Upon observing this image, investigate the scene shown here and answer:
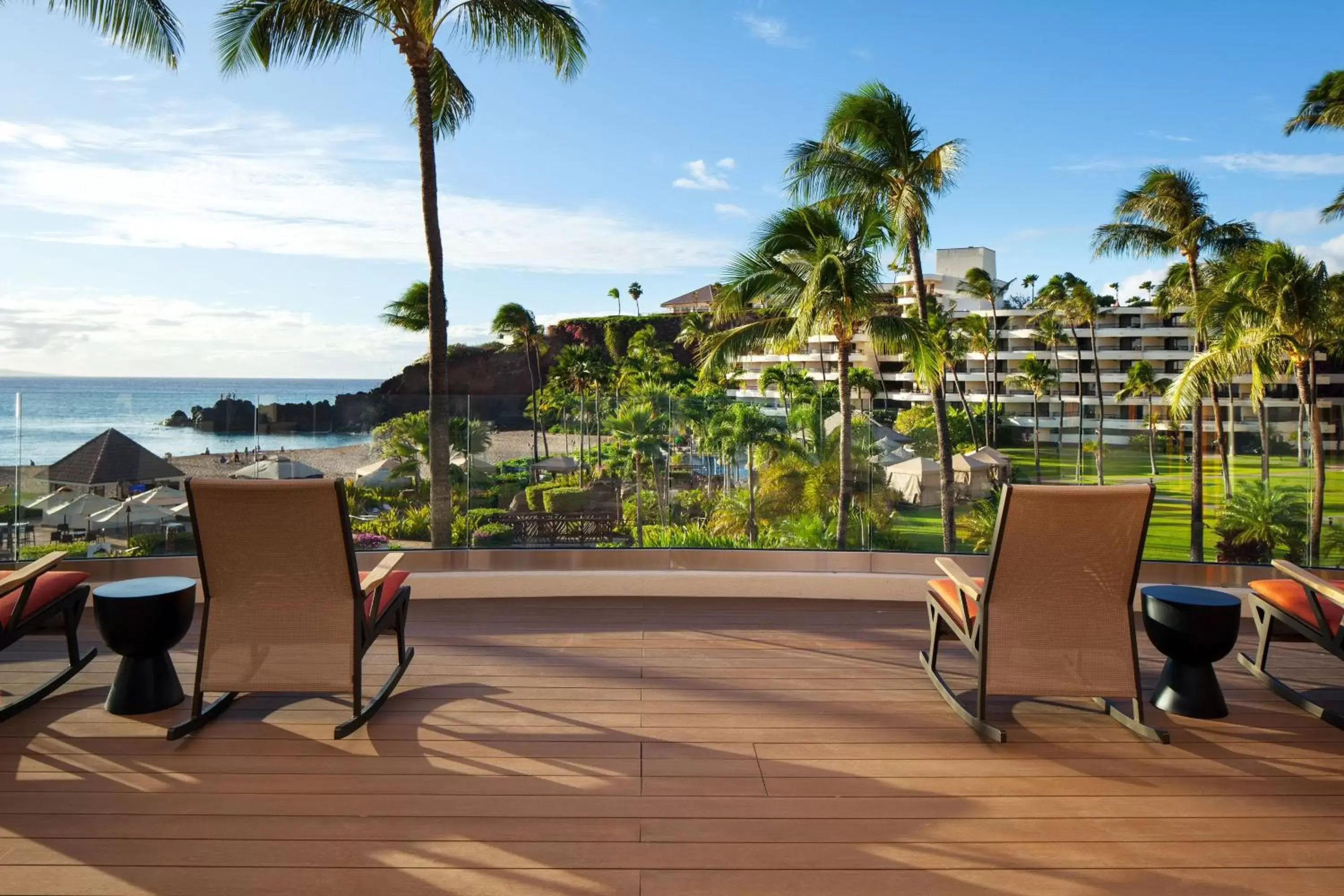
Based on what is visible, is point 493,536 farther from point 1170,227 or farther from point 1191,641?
point 1170,227

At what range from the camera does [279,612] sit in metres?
3.37

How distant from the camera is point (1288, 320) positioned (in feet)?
53.4

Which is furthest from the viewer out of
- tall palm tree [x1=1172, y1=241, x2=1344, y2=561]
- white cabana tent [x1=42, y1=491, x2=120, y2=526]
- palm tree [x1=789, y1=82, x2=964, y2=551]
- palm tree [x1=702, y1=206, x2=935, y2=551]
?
tall palm tree [x1=1172, y1=241, x2=1344, y2=561]

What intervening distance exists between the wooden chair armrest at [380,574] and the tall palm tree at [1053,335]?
214ft

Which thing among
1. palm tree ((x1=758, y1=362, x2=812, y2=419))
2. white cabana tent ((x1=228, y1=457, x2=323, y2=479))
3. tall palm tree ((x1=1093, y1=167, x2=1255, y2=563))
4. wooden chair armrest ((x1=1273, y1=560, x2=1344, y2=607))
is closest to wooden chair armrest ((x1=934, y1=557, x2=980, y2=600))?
wooden chair armrest ((x1=1273, y1=560, x2=1344, y2=607))

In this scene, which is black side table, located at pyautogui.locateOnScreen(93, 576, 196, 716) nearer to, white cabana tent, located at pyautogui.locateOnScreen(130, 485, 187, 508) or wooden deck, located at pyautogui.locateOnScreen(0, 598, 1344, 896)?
wooden deck, located at pyautogui.locateOnScreen(0, 598, 1344, 896)

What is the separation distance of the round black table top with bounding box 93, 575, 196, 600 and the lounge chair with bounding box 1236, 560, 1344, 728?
462 centimetres

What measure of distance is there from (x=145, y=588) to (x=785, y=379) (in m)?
11.5

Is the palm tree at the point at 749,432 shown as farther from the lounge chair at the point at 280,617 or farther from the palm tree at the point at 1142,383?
the palm tree at the point at 1142,383

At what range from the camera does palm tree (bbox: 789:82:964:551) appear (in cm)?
1502

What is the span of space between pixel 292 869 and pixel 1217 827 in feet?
8.82

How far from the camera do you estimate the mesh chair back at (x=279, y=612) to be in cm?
333

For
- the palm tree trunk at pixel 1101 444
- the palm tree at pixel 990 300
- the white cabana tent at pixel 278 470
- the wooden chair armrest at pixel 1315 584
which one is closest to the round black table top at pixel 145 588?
the white cabana tent at pixel 278 470

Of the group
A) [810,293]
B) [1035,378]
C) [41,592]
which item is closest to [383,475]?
[41,592]
